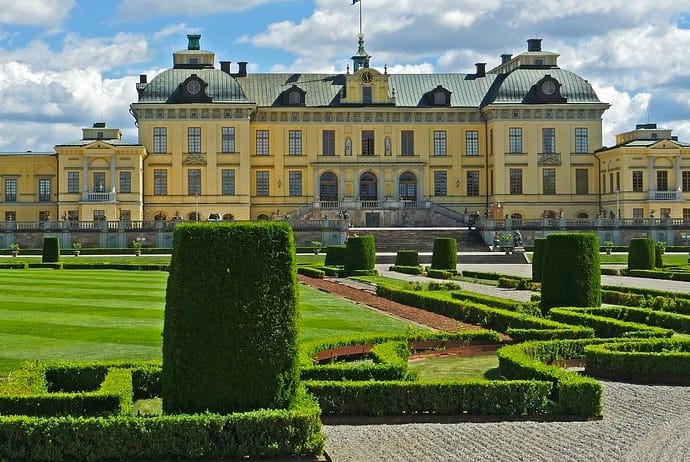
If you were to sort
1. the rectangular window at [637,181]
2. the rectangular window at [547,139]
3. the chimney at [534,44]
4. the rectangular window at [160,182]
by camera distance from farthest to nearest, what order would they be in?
the chimney at [534,44] → the rectangular window at [547,139] → the rectangular window at [160,182] → the rectangular window at [637,181]

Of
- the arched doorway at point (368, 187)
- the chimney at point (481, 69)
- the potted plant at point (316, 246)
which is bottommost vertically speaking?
the potted plant at point (316, 246)

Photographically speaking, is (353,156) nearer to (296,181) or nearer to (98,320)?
(296,181)

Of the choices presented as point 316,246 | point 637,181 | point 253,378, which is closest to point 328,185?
point 316,246

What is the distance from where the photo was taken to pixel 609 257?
42906 mm

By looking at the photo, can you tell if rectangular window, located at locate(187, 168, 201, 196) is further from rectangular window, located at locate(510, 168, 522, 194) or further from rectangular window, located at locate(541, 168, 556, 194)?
rectangular window, located at locate(541, 168, 556, 194)

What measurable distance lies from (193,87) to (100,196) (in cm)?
866

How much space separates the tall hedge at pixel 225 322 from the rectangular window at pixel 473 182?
54.6 metres

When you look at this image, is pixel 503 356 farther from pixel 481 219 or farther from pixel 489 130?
pixel 489 130

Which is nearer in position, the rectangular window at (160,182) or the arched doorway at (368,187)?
the rectangular window at (160,182)

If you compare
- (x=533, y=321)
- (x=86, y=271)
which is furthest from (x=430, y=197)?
(x=533, y=321)

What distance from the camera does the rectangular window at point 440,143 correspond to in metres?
61.5

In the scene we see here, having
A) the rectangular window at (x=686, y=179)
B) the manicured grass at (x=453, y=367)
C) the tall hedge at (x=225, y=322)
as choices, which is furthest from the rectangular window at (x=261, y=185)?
the tall hedge at (x=225, y=322)

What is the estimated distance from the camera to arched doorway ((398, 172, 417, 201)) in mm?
61281

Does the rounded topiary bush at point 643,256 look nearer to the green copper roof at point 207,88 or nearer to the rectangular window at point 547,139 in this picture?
the rectangular window at point 547,139
